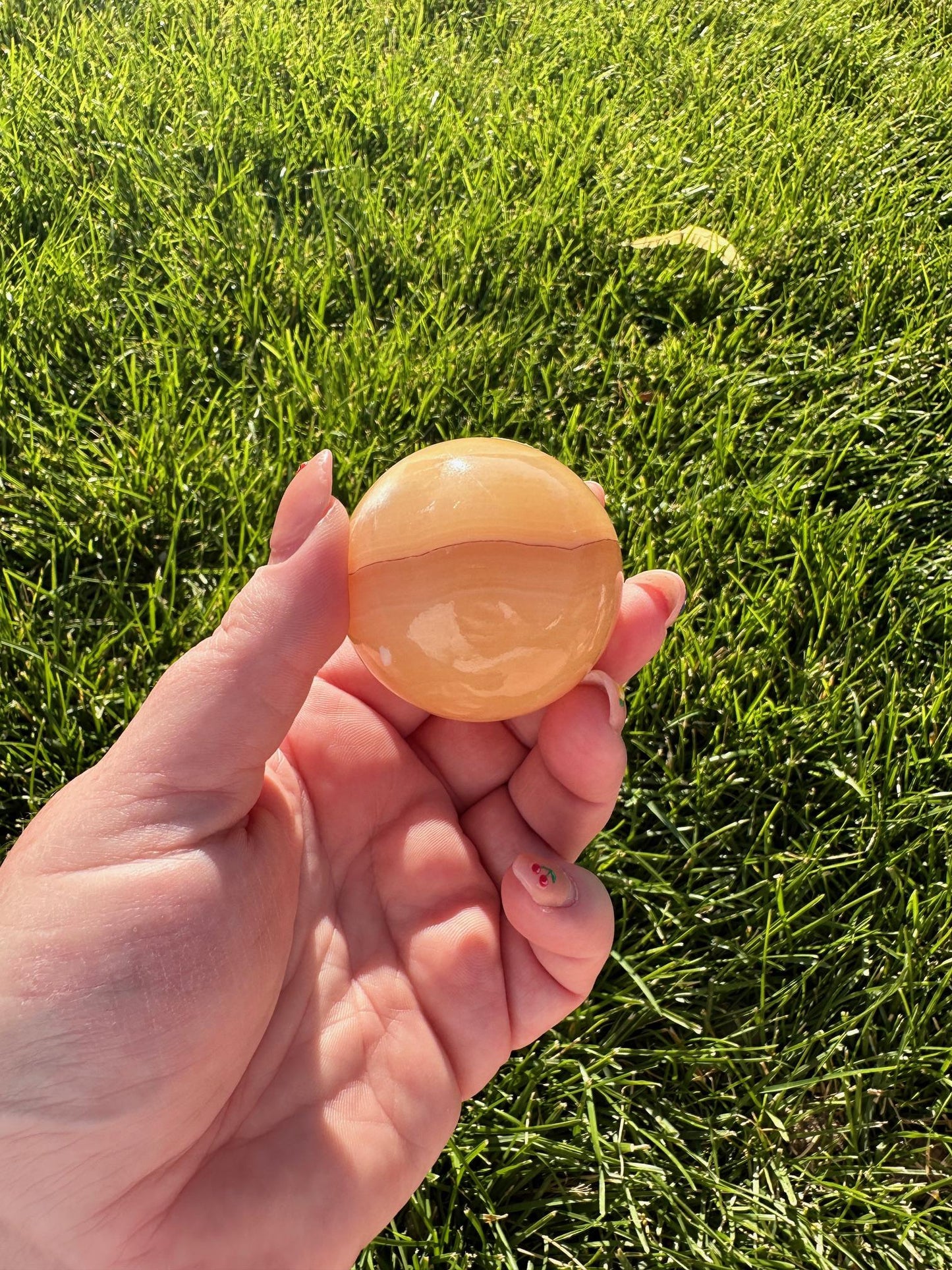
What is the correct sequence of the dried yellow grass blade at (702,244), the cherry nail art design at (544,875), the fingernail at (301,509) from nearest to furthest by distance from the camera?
the fingernail at (301,509)
the cherry nail art design at (544,875)
the dried yellow grass blade at (702,244)

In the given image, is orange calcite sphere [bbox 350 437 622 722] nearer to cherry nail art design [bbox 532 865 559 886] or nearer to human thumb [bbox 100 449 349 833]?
human thumb [bbox 100 449 349 833]

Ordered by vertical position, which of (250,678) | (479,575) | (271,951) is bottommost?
(271,951)

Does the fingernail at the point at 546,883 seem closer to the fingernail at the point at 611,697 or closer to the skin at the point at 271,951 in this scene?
the skin at the point at 271,951

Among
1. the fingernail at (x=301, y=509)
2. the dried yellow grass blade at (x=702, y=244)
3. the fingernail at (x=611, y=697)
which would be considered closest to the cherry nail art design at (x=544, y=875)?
the fingernail at (x=611, y=697)

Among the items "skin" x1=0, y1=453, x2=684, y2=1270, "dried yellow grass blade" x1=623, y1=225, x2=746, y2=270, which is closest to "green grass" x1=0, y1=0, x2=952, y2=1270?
"dried yellow grass blade" x1=623, y1=225, x2=746, y2=270

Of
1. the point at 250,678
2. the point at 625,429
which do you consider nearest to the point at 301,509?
the point at 250,678

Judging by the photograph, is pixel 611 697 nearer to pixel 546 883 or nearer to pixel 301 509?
pixel 546 883

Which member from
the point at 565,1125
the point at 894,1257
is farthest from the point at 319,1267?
the point at 894,1257
